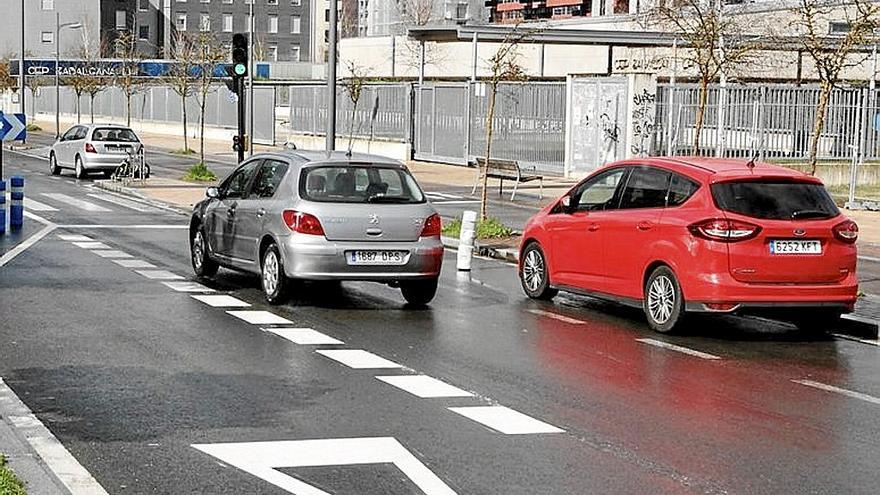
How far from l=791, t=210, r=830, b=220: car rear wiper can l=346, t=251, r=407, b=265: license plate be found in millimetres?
3869

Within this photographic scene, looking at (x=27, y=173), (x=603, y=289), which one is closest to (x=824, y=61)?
(x=603, y=289)

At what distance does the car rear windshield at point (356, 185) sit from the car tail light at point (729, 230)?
3.32 meters

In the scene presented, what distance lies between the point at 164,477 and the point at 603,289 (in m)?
7.51

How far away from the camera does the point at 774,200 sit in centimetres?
1308

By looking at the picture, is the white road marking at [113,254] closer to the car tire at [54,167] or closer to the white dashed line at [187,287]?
the white dashed line at [187,287]

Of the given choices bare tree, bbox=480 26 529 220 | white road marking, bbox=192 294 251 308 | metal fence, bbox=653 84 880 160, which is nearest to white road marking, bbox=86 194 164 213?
bare tree, bbox=480 26 529 220

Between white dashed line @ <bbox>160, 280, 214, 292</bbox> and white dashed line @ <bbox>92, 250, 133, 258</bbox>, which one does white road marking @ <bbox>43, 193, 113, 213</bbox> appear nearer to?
white dashed line @ <bbox>92, 250, 133, 258</bbox>

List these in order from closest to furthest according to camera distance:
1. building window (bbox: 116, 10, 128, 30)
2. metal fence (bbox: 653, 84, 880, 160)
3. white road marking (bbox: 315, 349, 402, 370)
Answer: white road marking (bbox: 315, 349, 402, 370)
metal fence (bbox: 653, 84, 880, 160)
building window (bbox: 116, 10, 128, 30)

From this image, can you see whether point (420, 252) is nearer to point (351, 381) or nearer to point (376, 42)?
point (351, 381)

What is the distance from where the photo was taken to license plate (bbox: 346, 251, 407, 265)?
14.3 meters

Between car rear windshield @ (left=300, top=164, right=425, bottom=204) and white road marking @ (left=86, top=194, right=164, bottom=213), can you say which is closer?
car rear windshield @ (left=300, top=164, right=425, bottom=204)

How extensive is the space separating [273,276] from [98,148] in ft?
80.7

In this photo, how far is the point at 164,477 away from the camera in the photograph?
7.38 metres

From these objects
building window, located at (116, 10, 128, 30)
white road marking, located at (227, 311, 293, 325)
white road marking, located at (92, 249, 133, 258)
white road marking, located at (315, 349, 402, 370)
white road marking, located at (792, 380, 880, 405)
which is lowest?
white road marking, located at (92, 249, 133, 258)
